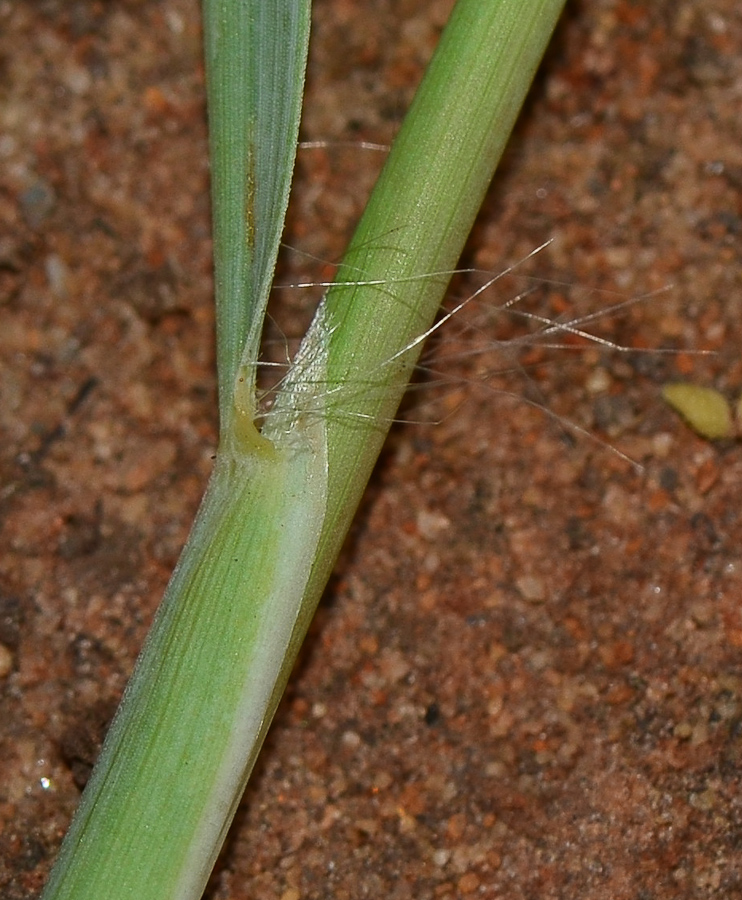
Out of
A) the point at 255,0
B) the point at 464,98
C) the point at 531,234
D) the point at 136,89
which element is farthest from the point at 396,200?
the point at 136,89

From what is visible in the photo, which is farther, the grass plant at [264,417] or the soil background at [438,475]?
the soil background at [438,475]

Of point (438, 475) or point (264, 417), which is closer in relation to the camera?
point (264, 417)

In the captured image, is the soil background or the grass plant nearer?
the grass plant

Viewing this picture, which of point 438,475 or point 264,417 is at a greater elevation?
point 264,417
